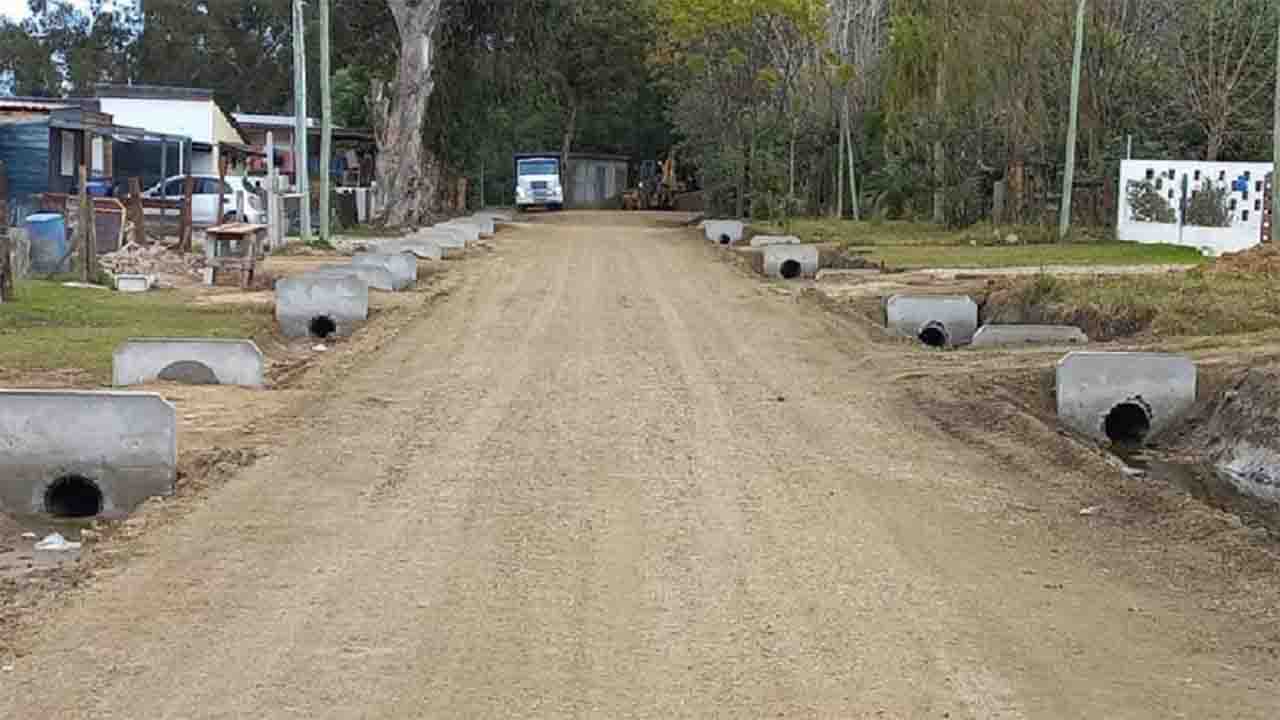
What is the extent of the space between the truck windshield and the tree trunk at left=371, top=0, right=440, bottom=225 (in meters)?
27.5

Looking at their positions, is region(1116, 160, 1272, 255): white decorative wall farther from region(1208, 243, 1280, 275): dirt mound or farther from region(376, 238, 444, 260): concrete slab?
region(376, 238, 444, 260): concrete slab

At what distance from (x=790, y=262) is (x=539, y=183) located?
4829cm

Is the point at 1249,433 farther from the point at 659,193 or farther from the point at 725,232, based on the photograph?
the point at 659,193

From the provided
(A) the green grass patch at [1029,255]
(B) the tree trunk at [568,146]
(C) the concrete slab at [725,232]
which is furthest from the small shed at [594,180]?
(A) the green grass patch at [1029,255]

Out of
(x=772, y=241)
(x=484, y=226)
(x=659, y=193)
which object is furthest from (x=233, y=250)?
(x=659, y=193)

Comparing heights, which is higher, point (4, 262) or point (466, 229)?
point (4, 262)

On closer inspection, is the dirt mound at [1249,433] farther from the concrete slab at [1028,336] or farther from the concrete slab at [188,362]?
the concrete slab at [188,362]

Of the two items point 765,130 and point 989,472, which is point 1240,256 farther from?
point 765,130

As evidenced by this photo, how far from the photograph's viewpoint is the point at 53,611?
8.20 metres

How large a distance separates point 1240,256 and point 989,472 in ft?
42.2

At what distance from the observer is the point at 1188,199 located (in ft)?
116

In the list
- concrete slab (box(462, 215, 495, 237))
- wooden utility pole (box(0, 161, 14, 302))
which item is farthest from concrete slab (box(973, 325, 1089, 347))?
concrete slab (box(462, 215, 495, 237))

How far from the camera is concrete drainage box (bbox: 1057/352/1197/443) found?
14.8 metres

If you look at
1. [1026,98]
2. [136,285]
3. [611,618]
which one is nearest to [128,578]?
[611,618]
